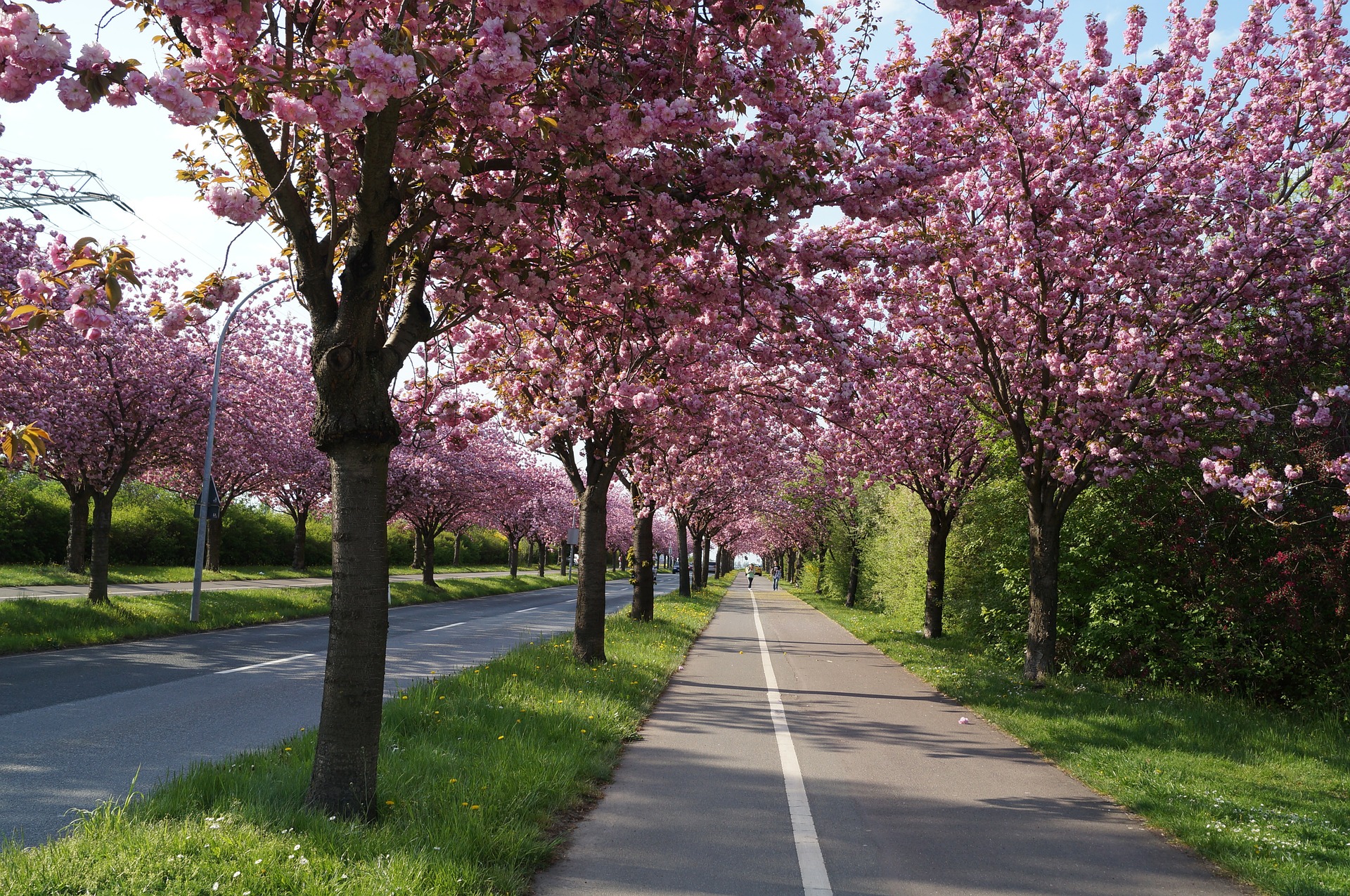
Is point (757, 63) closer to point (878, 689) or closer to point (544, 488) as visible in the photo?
point (878, 689)

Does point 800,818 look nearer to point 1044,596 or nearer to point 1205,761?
point 1205,761

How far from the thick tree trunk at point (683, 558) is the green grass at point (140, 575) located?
38.7 ft

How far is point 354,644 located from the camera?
5.09 m

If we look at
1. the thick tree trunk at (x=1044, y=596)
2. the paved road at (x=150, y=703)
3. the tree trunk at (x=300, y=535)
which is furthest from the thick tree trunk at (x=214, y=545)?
the thick tree trunk at (x=1044, y=596)

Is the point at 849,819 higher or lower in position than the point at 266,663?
higher

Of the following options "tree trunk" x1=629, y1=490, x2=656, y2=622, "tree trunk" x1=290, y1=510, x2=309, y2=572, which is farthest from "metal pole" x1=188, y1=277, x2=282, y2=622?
"tree trunk" x1=290, y1=510, x2=309, y2=572

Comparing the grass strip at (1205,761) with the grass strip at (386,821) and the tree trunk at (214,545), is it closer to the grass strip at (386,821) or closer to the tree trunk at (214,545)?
the grass strip at (386,821)

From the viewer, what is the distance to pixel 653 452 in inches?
740

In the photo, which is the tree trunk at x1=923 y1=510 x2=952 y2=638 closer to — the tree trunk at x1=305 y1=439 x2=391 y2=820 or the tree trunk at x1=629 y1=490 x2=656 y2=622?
the tree trunk at x1=629 y1=490 x2=656 y2=622

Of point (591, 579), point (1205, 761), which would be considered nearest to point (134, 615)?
point (591, 579)

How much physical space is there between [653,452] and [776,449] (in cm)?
533

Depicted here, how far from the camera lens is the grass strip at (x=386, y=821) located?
399 cm

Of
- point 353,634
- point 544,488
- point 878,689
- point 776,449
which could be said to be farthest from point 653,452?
point 544,488

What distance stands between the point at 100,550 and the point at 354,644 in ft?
52.4
